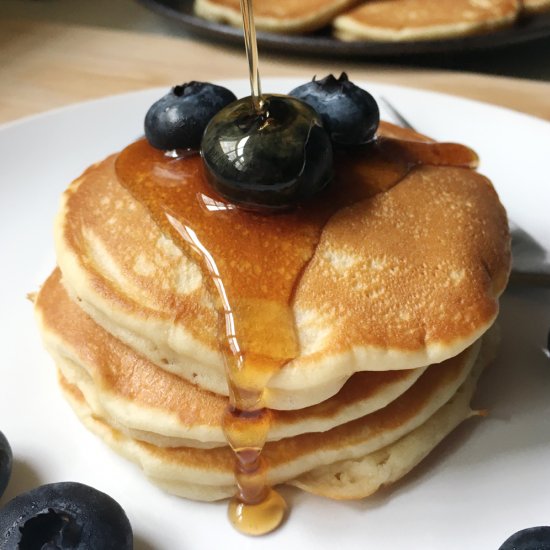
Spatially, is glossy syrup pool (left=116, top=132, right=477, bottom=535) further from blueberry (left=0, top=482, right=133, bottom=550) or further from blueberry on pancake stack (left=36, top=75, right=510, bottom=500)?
blueberry (left=0, top=482, right=133, bottom=550)

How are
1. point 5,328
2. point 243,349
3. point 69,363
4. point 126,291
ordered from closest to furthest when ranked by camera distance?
point 243,349, point 126,291, point 69,363, point 5,328

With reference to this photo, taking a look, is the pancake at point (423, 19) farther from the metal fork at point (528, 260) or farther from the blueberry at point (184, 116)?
the blueberry at point (184, 116)

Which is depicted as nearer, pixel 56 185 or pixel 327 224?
pixel 327 224

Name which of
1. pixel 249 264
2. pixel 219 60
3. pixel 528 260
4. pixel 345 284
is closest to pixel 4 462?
pixel 249 264

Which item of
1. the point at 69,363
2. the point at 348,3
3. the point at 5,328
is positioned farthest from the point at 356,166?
the point at 348,3

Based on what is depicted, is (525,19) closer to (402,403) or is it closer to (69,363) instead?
(402,403)

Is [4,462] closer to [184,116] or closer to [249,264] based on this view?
[249,264]

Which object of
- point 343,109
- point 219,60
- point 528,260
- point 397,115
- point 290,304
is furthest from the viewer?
point 219,60
